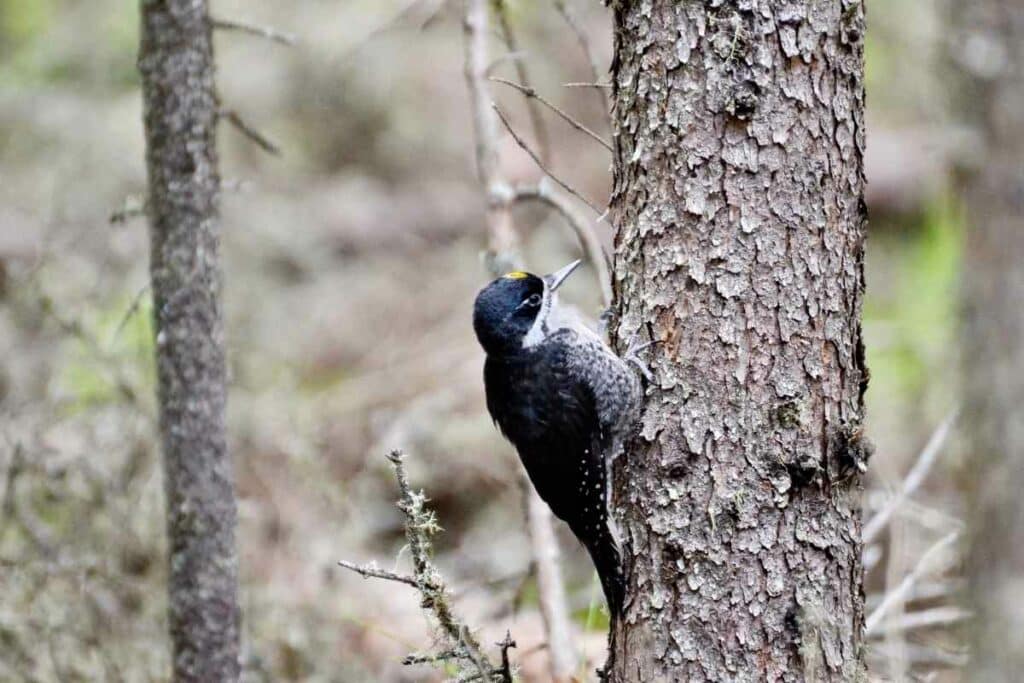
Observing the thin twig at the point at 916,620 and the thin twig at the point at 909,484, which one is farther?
the thin twig at the point at 909,484

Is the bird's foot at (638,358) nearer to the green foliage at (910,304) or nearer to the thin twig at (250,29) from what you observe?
the thin twig at (250,29)

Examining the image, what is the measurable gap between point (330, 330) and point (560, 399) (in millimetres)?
5995

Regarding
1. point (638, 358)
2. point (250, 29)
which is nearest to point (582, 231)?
point (638, 358)

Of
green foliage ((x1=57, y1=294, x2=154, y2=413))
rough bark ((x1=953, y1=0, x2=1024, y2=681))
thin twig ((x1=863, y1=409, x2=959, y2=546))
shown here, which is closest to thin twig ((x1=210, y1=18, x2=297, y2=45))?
green foliage ((x1=57, y1=294, x2=154, y2=413))

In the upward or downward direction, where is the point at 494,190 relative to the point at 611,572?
upward

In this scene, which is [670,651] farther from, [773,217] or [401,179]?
[401,179]

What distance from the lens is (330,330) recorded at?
9.37 meters

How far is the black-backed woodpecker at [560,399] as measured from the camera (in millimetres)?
3203

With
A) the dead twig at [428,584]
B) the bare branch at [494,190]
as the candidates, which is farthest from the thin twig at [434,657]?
the bare branch at [494,190]

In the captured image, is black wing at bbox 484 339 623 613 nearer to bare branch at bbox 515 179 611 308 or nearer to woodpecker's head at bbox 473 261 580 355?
woodpecker's head at bbox 473 261 580 355

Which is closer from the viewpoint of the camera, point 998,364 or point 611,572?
point 998,364

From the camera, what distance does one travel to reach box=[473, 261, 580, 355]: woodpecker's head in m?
3.71

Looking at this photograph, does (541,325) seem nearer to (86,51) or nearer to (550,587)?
(550,587)

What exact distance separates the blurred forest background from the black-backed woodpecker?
23.0 inches
